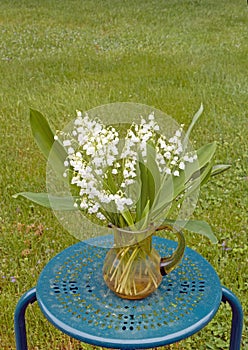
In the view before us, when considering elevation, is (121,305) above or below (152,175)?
below

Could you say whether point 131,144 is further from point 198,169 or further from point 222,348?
point 222,348

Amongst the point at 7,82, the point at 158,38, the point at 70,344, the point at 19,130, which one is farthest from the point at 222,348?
the point at 158,38

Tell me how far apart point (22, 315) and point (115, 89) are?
4052mm

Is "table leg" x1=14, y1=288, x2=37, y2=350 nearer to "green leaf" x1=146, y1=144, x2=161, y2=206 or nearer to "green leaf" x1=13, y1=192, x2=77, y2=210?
"green leaf" x1=13, y1=192, x2=77, y2=210

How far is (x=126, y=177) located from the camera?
1.44 m

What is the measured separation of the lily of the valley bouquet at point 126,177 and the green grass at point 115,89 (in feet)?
3.86

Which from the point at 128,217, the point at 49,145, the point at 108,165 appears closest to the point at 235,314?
the point at 128,217

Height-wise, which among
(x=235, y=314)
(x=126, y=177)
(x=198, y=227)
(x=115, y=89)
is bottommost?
(x=115, y=89)

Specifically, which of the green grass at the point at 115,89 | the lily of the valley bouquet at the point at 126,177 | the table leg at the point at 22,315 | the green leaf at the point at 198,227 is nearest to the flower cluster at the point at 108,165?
the lily of the valley bouquet at the point at 126,177

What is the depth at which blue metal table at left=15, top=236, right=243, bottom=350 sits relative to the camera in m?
1.48

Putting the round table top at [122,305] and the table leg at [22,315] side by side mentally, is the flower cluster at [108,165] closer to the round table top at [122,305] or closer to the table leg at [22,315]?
the round table top at [122,305]

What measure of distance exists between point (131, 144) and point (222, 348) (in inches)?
54.0

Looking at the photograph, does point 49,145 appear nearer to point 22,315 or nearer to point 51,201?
point 51,201

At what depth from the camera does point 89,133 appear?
1474 mm
